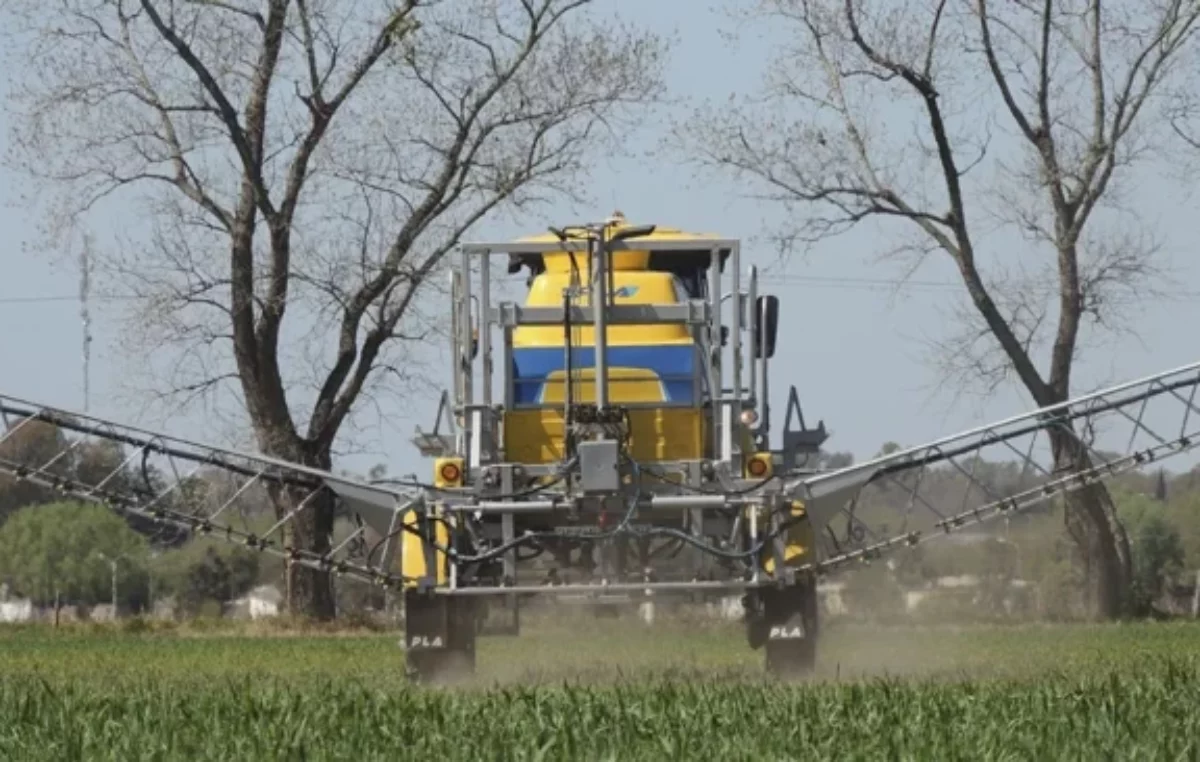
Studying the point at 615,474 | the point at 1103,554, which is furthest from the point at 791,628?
the point at 1103,554

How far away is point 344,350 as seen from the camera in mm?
44031

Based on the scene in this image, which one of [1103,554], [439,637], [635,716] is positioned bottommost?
[635,716]

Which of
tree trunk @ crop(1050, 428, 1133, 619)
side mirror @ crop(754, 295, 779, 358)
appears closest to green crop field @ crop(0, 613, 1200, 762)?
side mirror @ crop(754, 295, 779, 358)

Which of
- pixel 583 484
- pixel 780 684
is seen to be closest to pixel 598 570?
pixel 583 484

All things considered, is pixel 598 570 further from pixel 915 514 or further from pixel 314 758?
pixel 314 758

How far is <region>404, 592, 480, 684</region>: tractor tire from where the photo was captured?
65.3 ft

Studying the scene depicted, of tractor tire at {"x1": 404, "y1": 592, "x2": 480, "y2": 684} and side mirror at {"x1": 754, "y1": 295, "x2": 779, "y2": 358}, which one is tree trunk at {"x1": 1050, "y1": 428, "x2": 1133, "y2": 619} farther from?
tractor tire at {"x1": 404, "y1": 592, "x2": 480, "y2": 684}

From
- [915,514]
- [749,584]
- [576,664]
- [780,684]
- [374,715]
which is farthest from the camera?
[576,664]

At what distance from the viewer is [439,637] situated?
19.9 m

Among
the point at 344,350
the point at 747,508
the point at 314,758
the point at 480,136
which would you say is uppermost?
the point at 480,136

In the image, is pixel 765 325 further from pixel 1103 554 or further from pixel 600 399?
pixel 1103 554

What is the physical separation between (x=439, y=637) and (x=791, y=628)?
2456mm

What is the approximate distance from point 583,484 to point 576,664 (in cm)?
510

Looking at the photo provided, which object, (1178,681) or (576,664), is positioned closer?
(1178,681)
